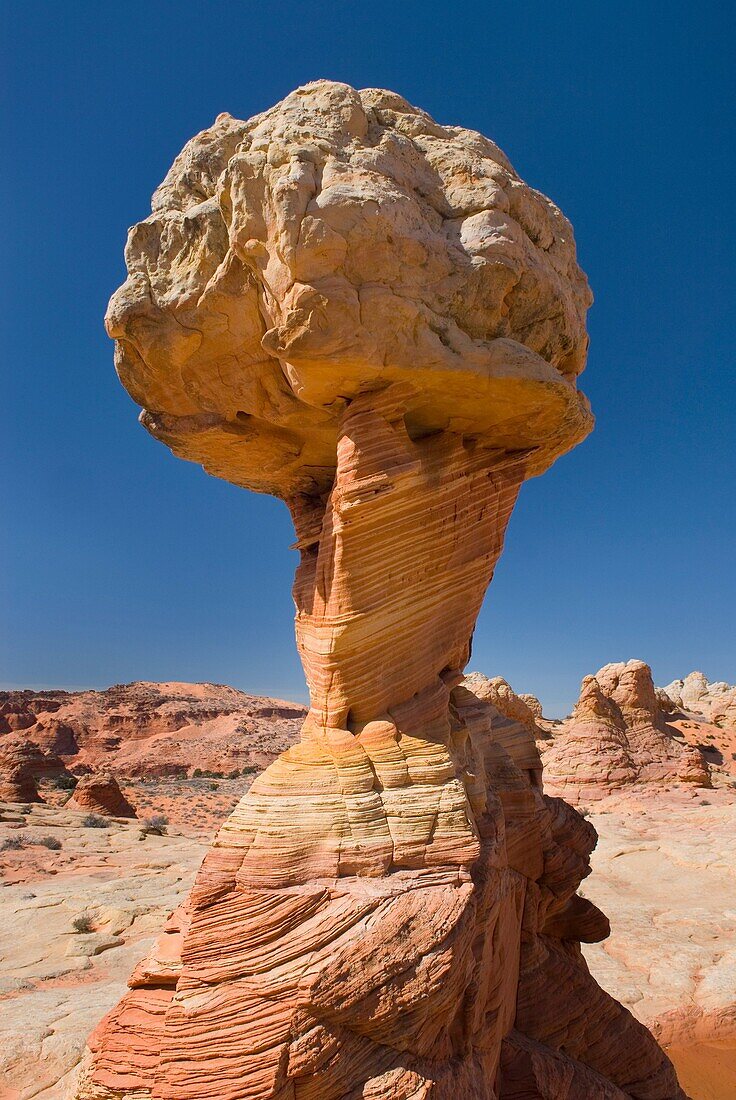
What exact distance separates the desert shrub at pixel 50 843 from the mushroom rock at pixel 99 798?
6731mm

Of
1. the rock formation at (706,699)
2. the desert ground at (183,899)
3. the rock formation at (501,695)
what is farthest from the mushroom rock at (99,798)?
the rock formation at (706,699)

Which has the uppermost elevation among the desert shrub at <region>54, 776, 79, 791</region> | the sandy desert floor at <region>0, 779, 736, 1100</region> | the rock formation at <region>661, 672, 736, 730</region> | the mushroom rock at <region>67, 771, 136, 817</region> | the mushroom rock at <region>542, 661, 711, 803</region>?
the rock formation at <region>661, 672, 736, 730</region>

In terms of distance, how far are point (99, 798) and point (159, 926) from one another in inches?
643

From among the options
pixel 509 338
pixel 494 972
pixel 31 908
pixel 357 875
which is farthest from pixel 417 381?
pixel 31 908

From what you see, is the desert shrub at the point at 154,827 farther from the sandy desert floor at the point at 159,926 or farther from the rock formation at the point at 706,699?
the rock formation at the point at 706,699

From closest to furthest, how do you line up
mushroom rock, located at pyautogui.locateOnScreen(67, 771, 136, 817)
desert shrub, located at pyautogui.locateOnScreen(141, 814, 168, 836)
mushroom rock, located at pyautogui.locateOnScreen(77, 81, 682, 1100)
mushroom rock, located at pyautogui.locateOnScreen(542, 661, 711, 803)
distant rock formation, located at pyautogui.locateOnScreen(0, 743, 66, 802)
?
mushroom rock, located at pyautogui.locateOnScreen(77, 81, 682, 1100) < desert shrub, located at pyautogui.locateOnScreen(141, 814, 168, 836) < mushroom rock, located at pyautogui.locateOnScreen(67, 771, 136, 817) < distant rock formation, located at pyautogui.locateOnScreen(0, 743, 66, 802) < mushroom rock, located at pyautogui.locateOnScreen(542, 661, 711, 803)

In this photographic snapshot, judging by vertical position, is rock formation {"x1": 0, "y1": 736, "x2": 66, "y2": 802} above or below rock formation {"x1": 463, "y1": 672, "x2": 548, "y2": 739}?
below

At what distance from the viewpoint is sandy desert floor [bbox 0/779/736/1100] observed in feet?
27.8

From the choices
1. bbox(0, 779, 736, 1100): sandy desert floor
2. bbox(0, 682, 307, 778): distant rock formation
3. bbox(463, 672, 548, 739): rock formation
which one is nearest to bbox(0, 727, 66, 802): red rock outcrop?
bbox(0, 779, 736, 1100): sandy desert floor

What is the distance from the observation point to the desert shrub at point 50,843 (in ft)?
62.3

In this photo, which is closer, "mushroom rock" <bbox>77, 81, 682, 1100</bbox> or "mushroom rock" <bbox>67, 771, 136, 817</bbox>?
"mushroom rock" <bbox>77, 81, 682, 1100</bbox>

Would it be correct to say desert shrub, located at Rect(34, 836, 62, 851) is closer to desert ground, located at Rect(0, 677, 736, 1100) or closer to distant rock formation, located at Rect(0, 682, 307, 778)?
desert ground, located at Rect(0, 677, 736, 1100)

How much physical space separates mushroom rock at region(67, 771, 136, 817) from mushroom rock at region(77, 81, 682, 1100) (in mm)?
23201

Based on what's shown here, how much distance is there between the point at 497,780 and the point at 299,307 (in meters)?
6.41
